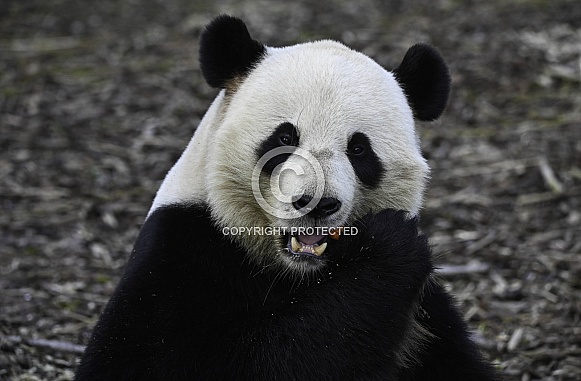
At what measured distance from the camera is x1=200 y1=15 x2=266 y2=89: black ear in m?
4.33

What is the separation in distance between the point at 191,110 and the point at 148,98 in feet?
2.04

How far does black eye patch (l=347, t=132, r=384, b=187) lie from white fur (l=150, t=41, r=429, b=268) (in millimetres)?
29

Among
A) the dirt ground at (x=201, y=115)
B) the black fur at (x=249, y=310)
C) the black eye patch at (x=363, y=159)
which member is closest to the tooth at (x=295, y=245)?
the black fur at (x=249, y=310)

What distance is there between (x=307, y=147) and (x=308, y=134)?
0.22 ft

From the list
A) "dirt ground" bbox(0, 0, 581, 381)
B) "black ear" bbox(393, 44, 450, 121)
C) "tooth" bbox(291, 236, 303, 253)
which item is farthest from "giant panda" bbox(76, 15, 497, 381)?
"dirt ground" bbox(0, 0, 581, 381)

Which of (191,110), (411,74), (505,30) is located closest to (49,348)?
(411,74)

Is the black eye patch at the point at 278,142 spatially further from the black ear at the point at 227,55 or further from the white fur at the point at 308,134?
the black ear at the point at 227,55

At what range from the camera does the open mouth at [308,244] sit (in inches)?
157

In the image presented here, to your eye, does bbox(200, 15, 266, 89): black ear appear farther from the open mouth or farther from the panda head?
the open mouth

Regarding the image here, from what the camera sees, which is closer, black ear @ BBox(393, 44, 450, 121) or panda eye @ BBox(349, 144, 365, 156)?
panda eye @ BBox(349, 144, 365, 156)

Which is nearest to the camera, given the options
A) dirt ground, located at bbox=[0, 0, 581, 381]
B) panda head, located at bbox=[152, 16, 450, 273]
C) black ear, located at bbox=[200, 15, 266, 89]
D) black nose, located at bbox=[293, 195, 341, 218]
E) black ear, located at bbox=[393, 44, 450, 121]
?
black nose, located at bbox=[293, 195, 341, 218]

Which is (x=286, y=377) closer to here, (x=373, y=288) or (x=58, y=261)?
(x=373, y=288)

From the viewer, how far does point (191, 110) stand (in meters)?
10.2

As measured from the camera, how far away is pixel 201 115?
1008 cm
